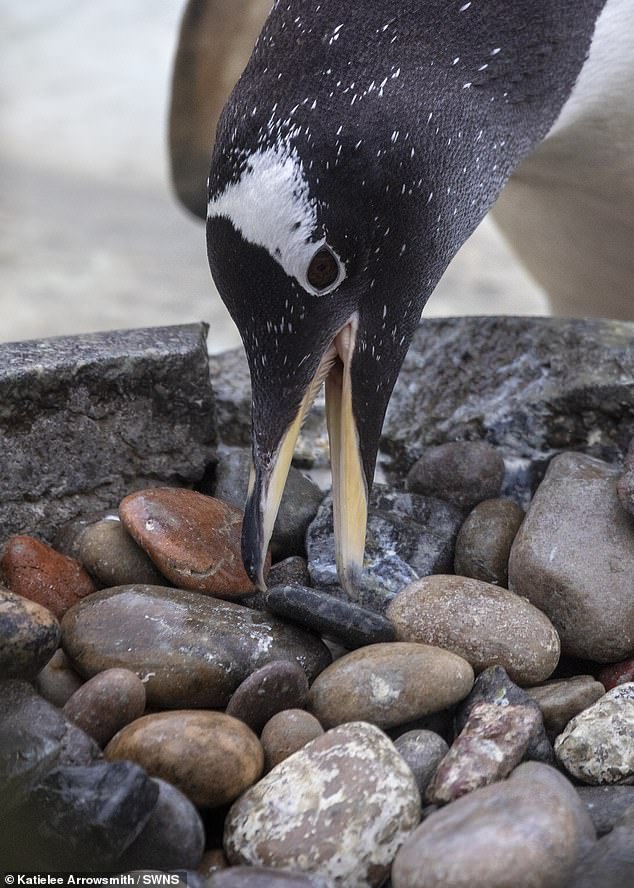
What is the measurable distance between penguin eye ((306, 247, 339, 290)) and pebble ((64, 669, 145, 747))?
44cm

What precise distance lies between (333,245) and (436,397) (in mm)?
402

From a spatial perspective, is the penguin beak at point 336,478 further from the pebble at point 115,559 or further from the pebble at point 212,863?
the pebble at point 212,863

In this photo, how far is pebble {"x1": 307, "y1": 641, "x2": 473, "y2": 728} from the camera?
1.01 metres

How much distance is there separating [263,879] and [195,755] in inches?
5.1

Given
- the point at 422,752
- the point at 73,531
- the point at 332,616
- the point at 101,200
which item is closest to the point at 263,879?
the point at 422,752

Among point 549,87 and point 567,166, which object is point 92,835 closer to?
point 549,87

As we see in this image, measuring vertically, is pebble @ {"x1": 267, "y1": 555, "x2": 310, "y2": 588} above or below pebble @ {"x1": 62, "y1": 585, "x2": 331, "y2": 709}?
below

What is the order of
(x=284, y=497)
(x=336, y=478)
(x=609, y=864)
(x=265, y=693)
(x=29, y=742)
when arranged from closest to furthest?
(x=609, y=864) < (x=29, y=742) < (x=265, y=693) < (x=336, y=478) < (x=284, y=497)

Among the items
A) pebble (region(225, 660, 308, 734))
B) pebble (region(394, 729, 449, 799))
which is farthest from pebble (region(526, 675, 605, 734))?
pebble (region(225, 660, 308, 734))

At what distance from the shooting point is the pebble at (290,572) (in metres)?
1.26

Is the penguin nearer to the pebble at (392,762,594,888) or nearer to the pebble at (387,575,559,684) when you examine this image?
the pebble at (387,575,559,684)

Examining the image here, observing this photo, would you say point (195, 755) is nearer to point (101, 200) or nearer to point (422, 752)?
point (422, 752)

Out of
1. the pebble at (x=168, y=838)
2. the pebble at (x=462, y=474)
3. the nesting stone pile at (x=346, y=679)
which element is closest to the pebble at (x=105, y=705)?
the nesting stone pile at (x=346, y=679)

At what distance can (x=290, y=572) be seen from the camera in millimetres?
1271
